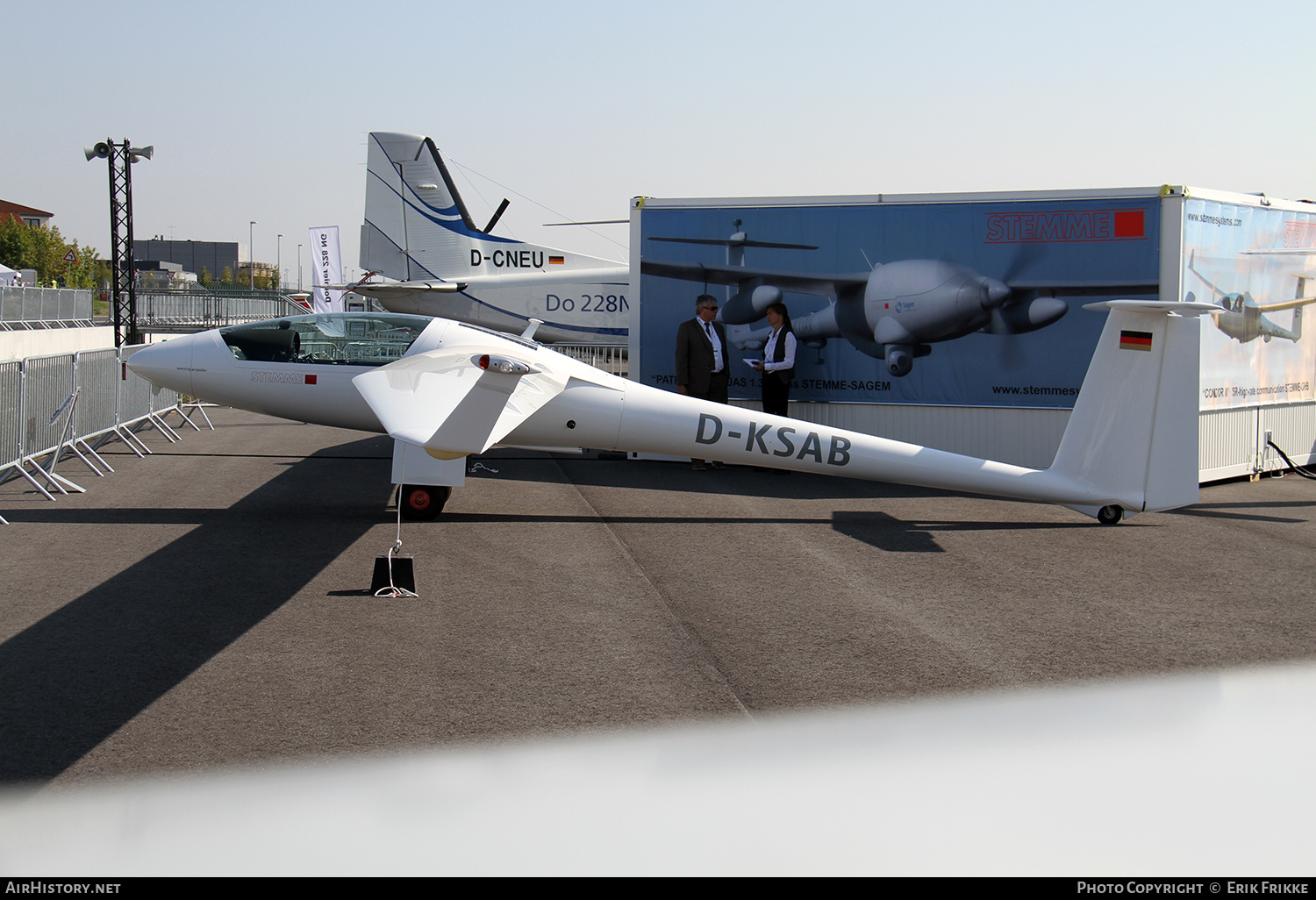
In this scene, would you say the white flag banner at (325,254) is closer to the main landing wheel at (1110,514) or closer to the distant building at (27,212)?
the main landing wheel at (1110,514)

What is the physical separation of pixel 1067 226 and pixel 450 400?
770cm

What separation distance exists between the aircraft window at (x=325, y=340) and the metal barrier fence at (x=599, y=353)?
23.9 ft

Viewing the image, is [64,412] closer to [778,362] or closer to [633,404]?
[633,404]

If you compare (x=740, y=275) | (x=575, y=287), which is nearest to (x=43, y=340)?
(x=575, y=287)

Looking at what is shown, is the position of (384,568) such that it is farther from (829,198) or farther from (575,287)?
(575,287)

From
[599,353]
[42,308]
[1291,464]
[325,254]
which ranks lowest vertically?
[1291,464]

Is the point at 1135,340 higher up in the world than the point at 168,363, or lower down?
higher up

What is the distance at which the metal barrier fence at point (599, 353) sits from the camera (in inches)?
666

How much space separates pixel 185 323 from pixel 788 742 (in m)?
48.6

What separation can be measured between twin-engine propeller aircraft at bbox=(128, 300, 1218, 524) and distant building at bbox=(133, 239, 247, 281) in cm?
15583

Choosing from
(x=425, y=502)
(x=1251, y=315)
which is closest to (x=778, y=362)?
(x=425, y=502)

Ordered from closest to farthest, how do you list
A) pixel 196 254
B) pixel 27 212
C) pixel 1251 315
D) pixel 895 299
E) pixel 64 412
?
pixel 64 412 → pixel 1251 315 → pixel 895 299 → pixel 27 212 → pixel 196 254

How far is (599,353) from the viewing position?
1733cm

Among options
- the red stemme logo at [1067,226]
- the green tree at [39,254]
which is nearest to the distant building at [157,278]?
the green tree at [39,254]
